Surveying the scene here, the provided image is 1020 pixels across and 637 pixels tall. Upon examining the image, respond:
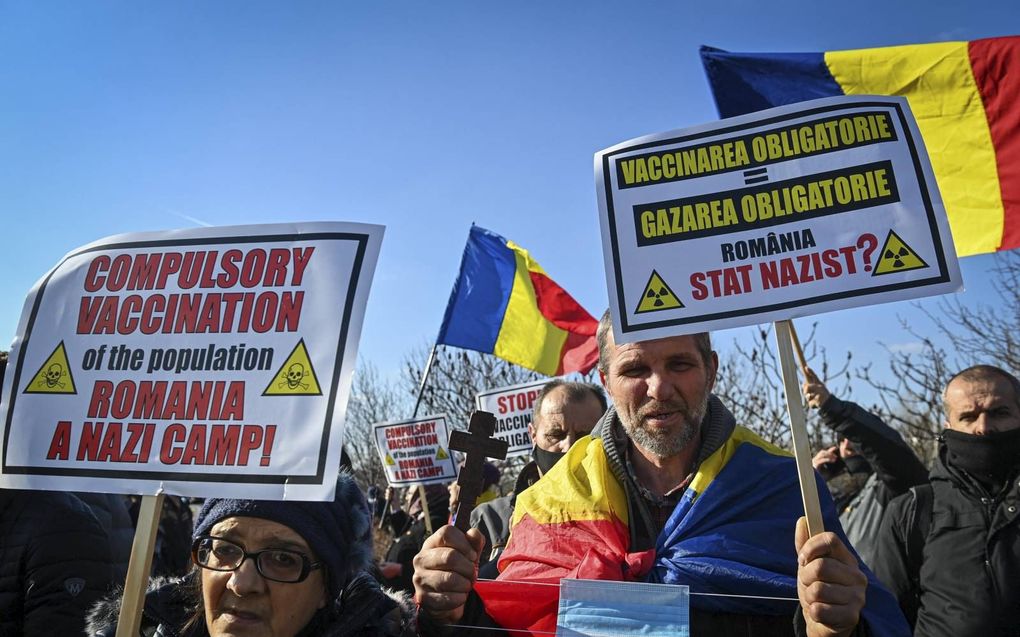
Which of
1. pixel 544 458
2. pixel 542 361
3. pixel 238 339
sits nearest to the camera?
pixel 238 339

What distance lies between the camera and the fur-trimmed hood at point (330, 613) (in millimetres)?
2164

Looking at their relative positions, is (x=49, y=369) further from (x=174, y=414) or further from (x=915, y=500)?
(x=915, y=500)

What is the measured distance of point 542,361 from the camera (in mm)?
9984

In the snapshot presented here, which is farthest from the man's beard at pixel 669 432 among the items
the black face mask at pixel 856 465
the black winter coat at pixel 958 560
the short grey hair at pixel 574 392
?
the black face mask at pixel 856 465

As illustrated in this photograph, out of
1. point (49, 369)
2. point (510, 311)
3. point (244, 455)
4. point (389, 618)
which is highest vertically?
point (510, 311)

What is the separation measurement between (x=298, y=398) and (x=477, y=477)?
0.58 metres

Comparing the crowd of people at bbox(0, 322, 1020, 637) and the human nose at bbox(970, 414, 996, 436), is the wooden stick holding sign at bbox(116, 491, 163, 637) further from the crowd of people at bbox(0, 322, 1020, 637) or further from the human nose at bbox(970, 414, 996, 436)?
the human nose at bbox(970, 414, 996, 436)

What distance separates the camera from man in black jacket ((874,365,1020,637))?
3447mm

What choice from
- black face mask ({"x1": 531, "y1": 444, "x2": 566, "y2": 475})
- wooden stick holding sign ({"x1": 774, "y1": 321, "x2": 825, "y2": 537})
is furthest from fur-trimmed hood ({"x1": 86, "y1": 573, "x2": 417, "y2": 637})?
black face mask ({"x1": 531, "y1": 444, "x2": 566, "y2": 475})

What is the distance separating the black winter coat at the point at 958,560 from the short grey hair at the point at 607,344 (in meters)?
1.96

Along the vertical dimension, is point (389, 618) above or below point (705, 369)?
below

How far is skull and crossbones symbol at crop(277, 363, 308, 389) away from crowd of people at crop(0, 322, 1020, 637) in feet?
1.14

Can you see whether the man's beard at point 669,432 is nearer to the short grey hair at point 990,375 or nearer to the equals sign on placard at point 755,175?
the equals sign on placard at point 755,175

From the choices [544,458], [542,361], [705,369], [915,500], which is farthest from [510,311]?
[705,369]
